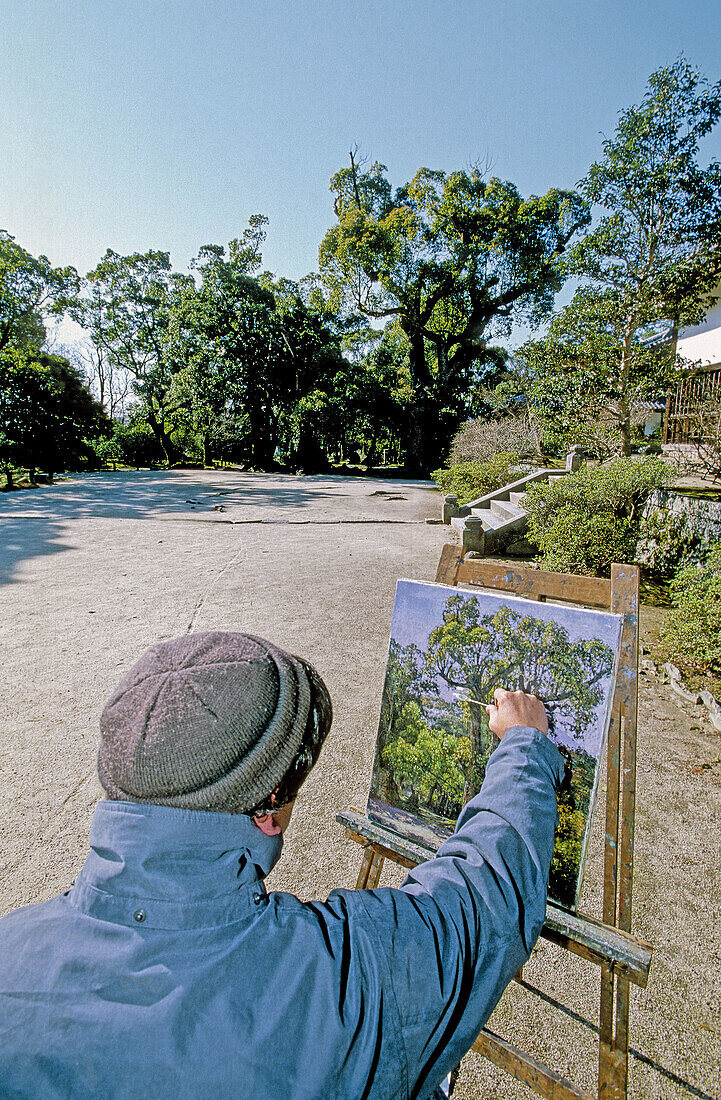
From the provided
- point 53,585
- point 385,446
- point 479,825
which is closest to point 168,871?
point 479,825

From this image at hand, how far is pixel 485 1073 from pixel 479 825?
4.52 feet

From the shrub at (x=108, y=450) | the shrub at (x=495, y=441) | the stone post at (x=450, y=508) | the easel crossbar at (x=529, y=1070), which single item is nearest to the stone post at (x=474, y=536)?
the stone post at (x=450, y=508)

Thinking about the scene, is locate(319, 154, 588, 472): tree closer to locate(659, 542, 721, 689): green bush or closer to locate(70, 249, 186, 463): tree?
locate(70, 249, 186, 463): tree

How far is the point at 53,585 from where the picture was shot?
278 inches

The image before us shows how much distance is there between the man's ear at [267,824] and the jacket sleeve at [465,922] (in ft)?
0.67

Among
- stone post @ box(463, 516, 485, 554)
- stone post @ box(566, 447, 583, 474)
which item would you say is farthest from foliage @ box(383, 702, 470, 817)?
stone post @ box(566, 447, 583, 474)

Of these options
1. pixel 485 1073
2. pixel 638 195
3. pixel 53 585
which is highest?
pixel 638 195

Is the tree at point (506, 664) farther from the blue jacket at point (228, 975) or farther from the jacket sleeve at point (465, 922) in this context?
the blue jacket at point (228, 975)

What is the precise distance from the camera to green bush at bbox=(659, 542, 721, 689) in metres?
4.18

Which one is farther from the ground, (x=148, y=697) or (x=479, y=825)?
(x=148, y=697)

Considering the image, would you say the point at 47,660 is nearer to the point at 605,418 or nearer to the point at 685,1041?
the point at 685,1041

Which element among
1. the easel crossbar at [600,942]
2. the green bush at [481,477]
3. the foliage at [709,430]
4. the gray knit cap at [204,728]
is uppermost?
the foliage at [709,430]

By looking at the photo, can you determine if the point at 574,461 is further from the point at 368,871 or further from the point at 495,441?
the point at 368,871

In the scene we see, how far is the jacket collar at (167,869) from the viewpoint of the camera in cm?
79
